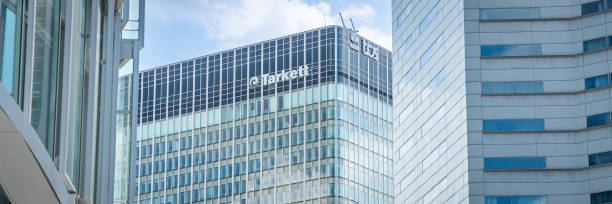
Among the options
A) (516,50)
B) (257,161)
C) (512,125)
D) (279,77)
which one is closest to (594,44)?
(516,50)

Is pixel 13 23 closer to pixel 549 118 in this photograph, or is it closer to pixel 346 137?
pixel 549 118

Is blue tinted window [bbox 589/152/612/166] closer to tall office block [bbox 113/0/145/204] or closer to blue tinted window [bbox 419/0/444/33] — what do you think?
blue tinted window [bbox 419/0/444/33]

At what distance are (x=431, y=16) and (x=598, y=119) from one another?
17.9 metres

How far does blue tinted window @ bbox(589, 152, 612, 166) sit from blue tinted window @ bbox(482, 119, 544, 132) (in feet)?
15.7

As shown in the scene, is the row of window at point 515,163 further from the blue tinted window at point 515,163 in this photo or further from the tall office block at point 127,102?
the tall office block at point 127,102

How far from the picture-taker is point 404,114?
343 ft

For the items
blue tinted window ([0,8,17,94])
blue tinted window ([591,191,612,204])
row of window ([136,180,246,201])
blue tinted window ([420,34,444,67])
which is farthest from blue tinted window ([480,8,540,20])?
blue tinted window ([0,8,17,94])

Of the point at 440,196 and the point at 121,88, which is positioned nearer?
A: the point at 121,88

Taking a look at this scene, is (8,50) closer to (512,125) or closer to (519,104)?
(512,125)

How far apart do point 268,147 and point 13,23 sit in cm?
13582

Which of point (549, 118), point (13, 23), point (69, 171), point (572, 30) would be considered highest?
point (572, 30)

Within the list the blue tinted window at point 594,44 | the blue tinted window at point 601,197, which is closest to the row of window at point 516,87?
the blue tinted window at point 594,44

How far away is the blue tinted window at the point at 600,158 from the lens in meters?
85.2

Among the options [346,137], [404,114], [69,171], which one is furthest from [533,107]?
[69,171]
